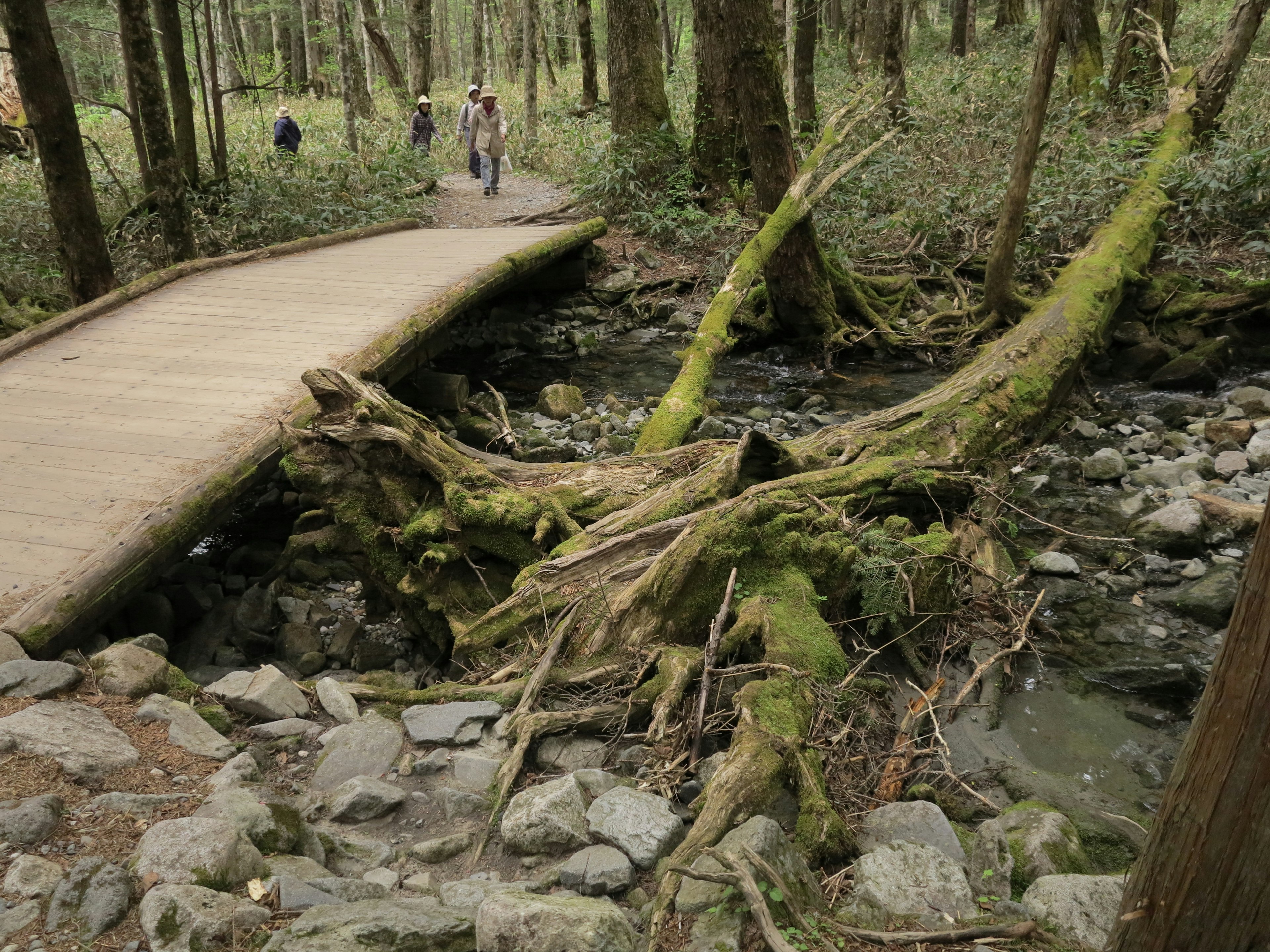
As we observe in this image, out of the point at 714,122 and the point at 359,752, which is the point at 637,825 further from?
the point at 714,122

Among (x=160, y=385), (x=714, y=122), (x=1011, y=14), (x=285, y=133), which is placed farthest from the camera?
(x=1011, y=14)

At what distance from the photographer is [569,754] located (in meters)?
3.54

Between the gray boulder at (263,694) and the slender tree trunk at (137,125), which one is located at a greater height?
the slender tree trunk at (137,125)

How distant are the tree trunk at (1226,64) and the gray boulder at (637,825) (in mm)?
12208

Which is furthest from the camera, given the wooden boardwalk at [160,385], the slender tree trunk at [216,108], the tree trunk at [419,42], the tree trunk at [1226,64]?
the tree trunk at [419,42]

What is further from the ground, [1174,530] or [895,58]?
[895,58]

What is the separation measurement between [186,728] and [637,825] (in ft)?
6.12

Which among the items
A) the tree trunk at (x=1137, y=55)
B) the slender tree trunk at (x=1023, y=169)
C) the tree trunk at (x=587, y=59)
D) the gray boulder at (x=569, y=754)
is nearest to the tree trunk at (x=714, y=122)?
the slender tree trunk at (x=1023, y=169)

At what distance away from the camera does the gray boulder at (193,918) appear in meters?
2.24

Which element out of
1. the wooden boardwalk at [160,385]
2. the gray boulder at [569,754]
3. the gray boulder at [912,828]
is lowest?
the gray boulder at [569,754]

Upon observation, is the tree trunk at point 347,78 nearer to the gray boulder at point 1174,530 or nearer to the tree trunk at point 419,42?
the tree trunk at point 419,42

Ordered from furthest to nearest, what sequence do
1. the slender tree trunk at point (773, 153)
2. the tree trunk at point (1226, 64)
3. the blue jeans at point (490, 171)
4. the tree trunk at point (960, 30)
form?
1. the tree trunk at point (960, 30)
2. the blue jeans at point (490, 171)
3. the tree trunk at point (1226, 64)
4. the slender tree trunk at point (773, 153)

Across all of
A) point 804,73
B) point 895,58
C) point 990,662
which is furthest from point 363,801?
point 895,58

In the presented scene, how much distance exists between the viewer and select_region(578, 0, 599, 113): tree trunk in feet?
61.4
